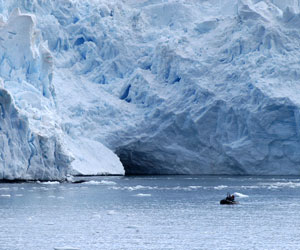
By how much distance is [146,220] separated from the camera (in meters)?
16.2

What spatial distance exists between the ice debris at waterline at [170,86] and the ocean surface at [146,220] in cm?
948

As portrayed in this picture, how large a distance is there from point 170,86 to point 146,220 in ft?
73.6

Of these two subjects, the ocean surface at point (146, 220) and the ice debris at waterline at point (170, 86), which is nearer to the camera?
the ocean surface at point (146, 220)

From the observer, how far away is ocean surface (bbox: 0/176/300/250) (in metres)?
12.7

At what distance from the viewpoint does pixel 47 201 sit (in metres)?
20.8

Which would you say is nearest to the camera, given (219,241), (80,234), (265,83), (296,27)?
(219,241)

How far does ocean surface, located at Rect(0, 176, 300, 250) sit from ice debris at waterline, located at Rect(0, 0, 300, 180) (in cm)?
948

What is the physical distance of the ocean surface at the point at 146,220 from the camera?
12711 mm

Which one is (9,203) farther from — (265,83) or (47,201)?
(265,83)

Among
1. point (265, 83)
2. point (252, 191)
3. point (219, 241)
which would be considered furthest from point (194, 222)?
point (265, 83)

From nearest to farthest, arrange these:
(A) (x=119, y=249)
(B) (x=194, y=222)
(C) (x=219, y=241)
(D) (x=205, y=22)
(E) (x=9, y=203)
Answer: (A) (x=119, y=249), (C) (x=219, y=241), (B) (x=194, y=222), (E) (x=9, y=203), (D) (x=205, y=22)

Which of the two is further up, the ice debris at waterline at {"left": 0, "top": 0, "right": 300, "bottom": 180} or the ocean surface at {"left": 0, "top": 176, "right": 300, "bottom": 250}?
the ice debris at waterline at {"left": 0, "top": 0, "right": 300, "bottom": 180}

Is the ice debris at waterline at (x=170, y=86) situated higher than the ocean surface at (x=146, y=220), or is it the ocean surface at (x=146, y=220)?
the ice debris at waterline at (x=170, y=86)

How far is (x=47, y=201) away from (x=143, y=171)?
20.4 metres
